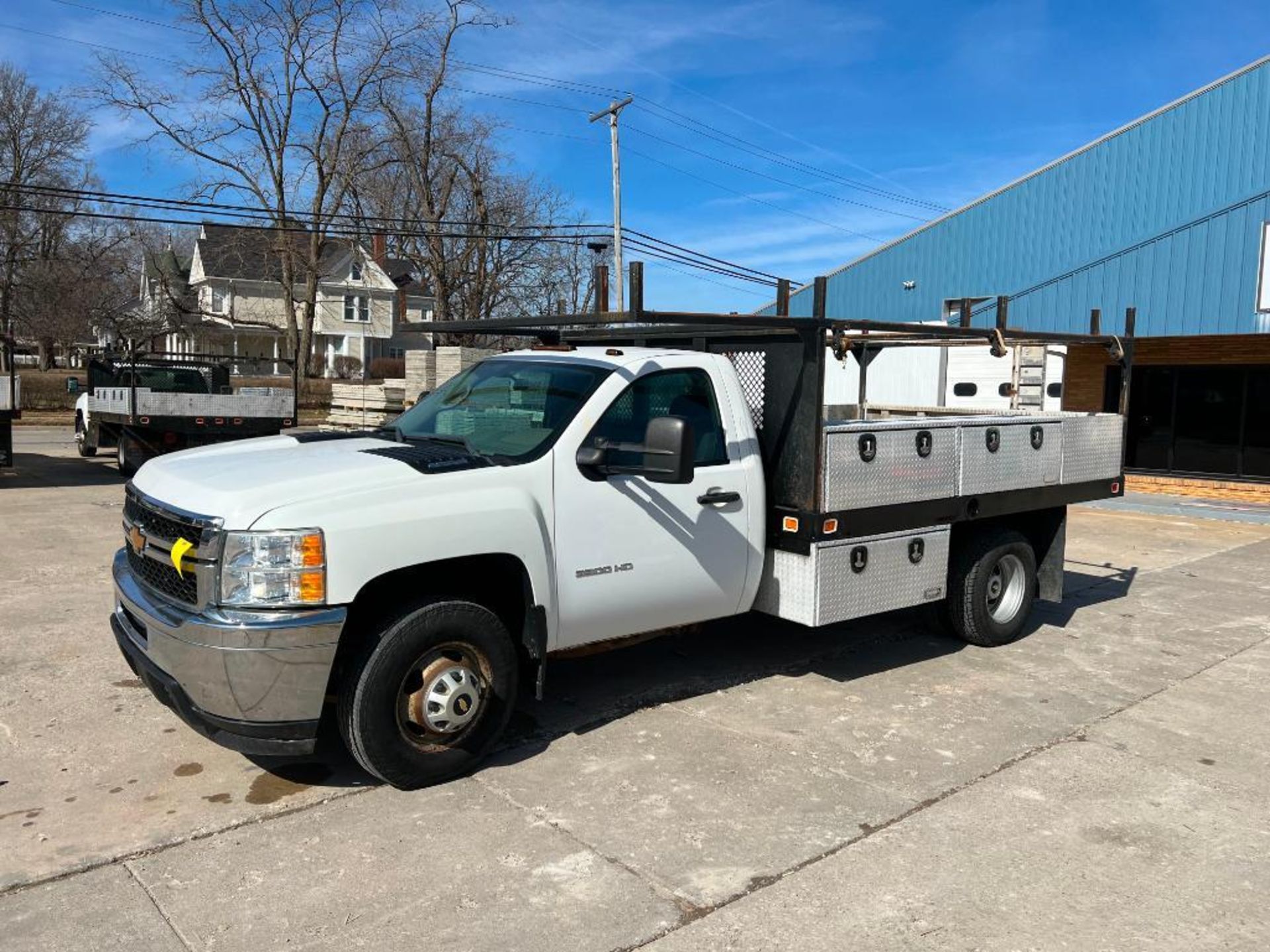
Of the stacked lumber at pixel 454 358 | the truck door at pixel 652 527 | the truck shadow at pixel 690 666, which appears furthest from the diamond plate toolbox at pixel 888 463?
the stacked lumber at pixel 454 358

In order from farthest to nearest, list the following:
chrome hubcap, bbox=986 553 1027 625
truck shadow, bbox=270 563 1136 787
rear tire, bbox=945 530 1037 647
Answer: chrome hubcap, bbox=986 553 1027 625
rear tire, bbox=945 530 1037 647
truck shadow, bbox=270 563 1136 787

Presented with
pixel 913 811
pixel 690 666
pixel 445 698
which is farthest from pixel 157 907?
pixel 690 666

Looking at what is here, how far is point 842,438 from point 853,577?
0.79 meters

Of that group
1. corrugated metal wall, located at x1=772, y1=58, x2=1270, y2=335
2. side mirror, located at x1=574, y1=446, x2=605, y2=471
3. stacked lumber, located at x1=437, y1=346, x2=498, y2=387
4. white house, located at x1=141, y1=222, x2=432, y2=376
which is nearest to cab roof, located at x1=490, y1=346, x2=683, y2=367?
side mirror, located at x1=574, y1=446, x2=605, y2=471

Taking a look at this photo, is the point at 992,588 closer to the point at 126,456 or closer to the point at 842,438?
the point at 842,438

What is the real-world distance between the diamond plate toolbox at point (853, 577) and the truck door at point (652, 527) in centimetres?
25

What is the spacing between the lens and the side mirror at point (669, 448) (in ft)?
14.4

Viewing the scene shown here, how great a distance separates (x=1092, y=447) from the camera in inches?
288

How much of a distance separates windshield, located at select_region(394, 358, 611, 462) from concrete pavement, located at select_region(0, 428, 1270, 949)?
1.48 metres

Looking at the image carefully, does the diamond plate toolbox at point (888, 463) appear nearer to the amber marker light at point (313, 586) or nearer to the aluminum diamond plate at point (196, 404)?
the amber marker light at point (313, 586)

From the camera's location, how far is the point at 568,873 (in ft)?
11.9

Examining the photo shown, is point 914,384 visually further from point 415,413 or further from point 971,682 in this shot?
point 415,413

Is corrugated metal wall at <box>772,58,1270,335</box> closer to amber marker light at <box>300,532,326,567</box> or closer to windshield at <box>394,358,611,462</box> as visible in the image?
windshield at <box>394,358,611,462</box>

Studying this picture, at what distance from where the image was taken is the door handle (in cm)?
511
